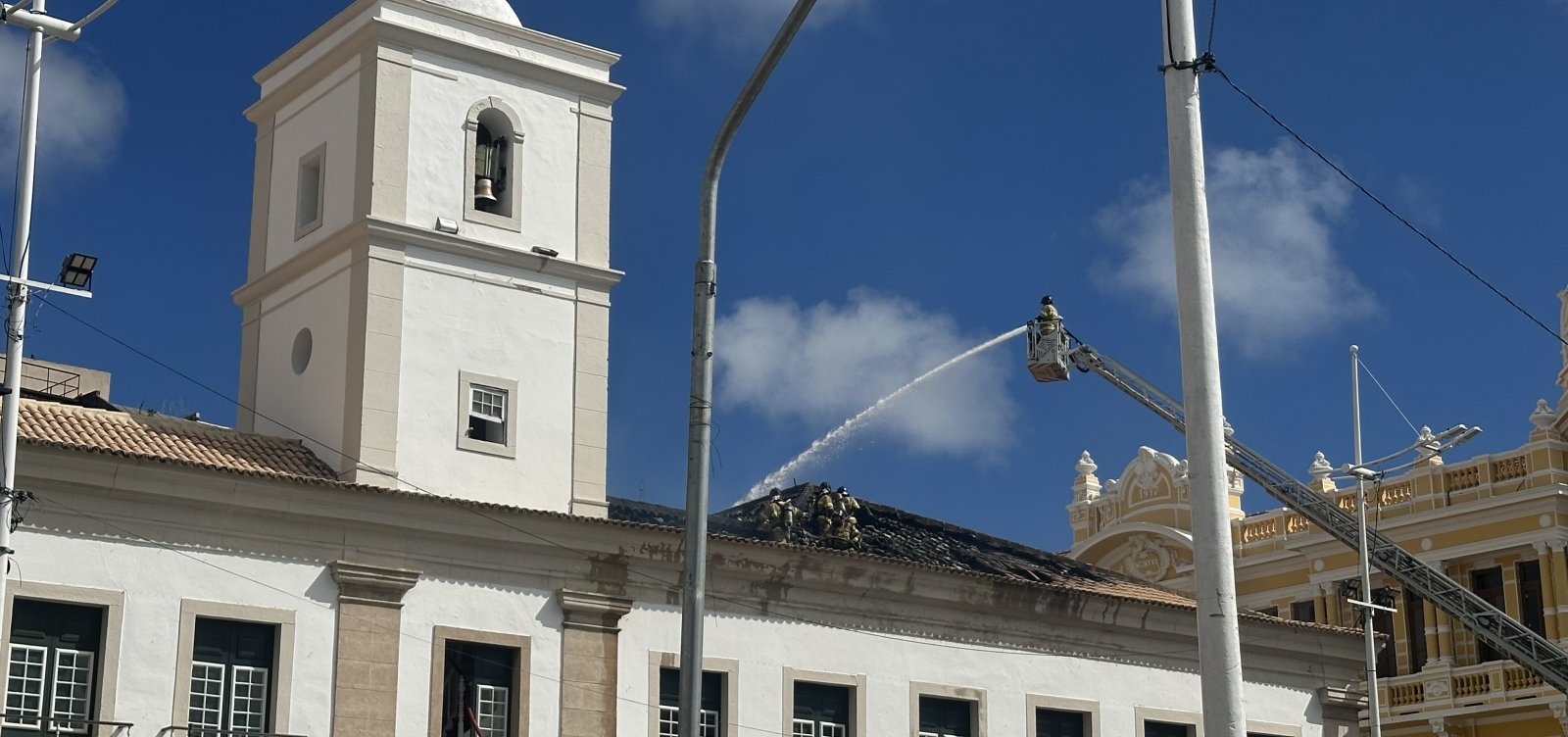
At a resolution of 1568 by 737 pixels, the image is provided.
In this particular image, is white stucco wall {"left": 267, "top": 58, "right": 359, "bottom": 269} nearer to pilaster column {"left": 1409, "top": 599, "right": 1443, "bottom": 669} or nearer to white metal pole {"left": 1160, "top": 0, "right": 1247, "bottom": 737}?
white metal pole {"left": 1160, "top": 0, "right": 1247, "bottom": 737}

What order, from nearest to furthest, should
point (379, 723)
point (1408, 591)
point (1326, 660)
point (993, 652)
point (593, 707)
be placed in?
point (379, 723)
point (593, 707)
point (993, 652)
point (1326, 660)
point (1408, 591)

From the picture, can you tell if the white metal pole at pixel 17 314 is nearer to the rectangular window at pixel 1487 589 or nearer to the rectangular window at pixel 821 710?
the rectangular window at pixel 821 710

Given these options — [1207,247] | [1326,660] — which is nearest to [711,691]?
[1326,660]

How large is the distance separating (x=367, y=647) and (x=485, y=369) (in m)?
5.35

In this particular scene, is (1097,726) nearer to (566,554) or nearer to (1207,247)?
(566,554)

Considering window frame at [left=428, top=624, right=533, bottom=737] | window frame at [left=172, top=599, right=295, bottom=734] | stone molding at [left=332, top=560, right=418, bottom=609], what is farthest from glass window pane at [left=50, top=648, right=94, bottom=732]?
window frame at [left=428, top=624, right=533, bottom=737]

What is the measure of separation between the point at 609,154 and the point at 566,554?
7357mm

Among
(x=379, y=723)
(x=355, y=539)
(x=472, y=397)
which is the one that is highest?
(x=472, y=397)

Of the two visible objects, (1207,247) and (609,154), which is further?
(609,154)

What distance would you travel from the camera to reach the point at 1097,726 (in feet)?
114

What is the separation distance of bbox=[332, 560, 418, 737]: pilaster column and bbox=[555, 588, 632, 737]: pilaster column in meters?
2.58

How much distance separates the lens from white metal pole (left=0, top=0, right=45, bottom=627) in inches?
862

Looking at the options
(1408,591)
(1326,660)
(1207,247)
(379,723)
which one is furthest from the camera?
(1408,591)

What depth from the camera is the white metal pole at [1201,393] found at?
15414 mm
